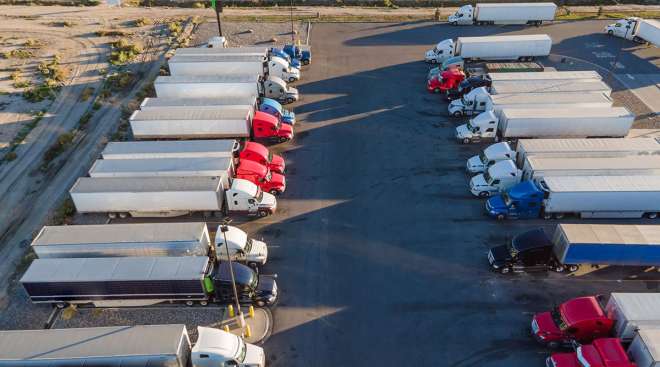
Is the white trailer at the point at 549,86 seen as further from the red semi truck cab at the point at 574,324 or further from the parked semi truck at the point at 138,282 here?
the parked semi truck at the point at 138,282

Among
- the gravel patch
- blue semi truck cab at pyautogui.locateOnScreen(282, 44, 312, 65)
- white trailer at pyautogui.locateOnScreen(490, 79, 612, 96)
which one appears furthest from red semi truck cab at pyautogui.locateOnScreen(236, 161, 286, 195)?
the gravel patch

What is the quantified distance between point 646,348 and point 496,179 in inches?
586

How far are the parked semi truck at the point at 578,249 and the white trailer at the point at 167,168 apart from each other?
19101 mm

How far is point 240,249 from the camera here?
2858 centimetres

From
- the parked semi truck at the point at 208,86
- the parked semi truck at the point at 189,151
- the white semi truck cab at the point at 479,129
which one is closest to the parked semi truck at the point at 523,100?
the white semi truck cab at the point at 479,129

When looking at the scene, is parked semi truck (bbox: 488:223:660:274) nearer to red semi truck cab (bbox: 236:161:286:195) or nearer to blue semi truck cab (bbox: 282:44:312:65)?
red semi truck cab (bbox: 236:161:286:195)

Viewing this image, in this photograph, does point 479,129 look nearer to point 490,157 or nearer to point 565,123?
point 490,157

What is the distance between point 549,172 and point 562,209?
8.82ft

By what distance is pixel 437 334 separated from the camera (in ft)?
83.4

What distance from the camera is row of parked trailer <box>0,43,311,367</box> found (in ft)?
73.8

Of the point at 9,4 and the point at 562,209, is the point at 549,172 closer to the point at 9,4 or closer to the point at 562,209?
the point at 562,209

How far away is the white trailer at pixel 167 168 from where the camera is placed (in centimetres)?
3328

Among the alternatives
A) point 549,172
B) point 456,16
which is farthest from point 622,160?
point 456,16

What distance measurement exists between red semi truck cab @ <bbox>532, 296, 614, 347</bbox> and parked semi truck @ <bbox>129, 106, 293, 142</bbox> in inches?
990
